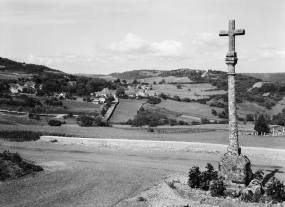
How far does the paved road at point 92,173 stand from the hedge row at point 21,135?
2.34 meters

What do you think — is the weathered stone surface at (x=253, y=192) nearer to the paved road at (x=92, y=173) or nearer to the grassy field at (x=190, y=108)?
the paved road at (x=92, y=173)

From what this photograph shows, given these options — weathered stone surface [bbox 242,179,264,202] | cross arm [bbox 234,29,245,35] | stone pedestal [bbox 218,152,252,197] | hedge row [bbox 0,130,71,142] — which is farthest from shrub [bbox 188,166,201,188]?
hedge row [bbox 0,130,71,142]

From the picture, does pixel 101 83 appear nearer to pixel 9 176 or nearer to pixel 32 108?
pixel 32 108

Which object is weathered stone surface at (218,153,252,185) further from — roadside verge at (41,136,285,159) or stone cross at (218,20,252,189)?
roadside verge at (41,136,285,159)

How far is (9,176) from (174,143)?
10433mm

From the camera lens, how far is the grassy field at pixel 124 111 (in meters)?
55.8

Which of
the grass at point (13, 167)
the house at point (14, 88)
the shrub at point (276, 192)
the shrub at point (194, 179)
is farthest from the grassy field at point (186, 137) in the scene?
the house at point (14, 88)

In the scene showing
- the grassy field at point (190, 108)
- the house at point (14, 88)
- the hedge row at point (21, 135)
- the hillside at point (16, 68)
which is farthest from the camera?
the hillside at point (16, 68)

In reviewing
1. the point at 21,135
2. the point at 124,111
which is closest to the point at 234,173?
the point at 21,135

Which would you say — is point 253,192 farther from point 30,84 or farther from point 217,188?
point 30,84

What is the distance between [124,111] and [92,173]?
47941mm

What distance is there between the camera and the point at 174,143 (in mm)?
21266

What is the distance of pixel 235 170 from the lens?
12008 millimetres

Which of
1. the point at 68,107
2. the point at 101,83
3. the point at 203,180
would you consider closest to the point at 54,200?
the point at 203,180
